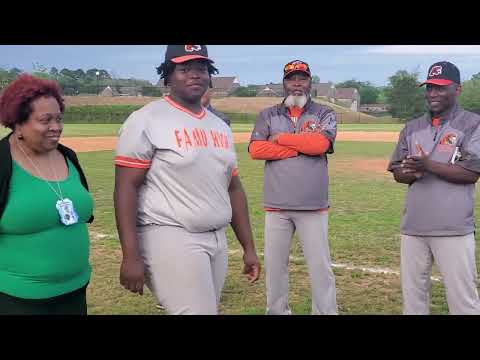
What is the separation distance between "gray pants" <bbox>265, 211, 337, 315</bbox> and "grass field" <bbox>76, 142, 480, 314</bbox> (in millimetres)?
435

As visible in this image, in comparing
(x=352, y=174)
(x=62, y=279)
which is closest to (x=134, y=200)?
(x=62, y=279)

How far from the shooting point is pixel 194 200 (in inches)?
105

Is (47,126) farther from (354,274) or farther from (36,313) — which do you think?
(354,274)

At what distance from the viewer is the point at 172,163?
2.61 metres

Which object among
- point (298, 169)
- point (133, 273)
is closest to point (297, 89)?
point (298, 169)

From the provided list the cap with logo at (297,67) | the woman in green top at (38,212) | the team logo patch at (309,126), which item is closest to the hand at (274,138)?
the team logo patch at (309,126)

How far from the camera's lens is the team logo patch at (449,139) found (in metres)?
3.70

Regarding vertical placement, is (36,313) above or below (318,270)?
above

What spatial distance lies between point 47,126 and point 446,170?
2.66 metres

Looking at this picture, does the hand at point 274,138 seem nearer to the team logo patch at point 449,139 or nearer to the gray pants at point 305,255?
the gray pants at point 305,255

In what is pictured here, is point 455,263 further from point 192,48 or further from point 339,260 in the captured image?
point 339,260

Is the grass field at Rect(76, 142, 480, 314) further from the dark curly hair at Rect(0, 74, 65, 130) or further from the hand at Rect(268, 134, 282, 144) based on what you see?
the dark curly hair at Rect(0, 74, 65, 130)

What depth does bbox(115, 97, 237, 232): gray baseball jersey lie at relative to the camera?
8.56ft

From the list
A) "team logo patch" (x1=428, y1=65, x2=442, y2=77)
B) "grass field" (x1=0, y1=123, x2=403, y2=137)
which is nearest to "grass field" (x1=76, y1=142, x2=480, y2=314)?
"team logo patch" (x1=428, y1=65, x2=442, y2=77)
